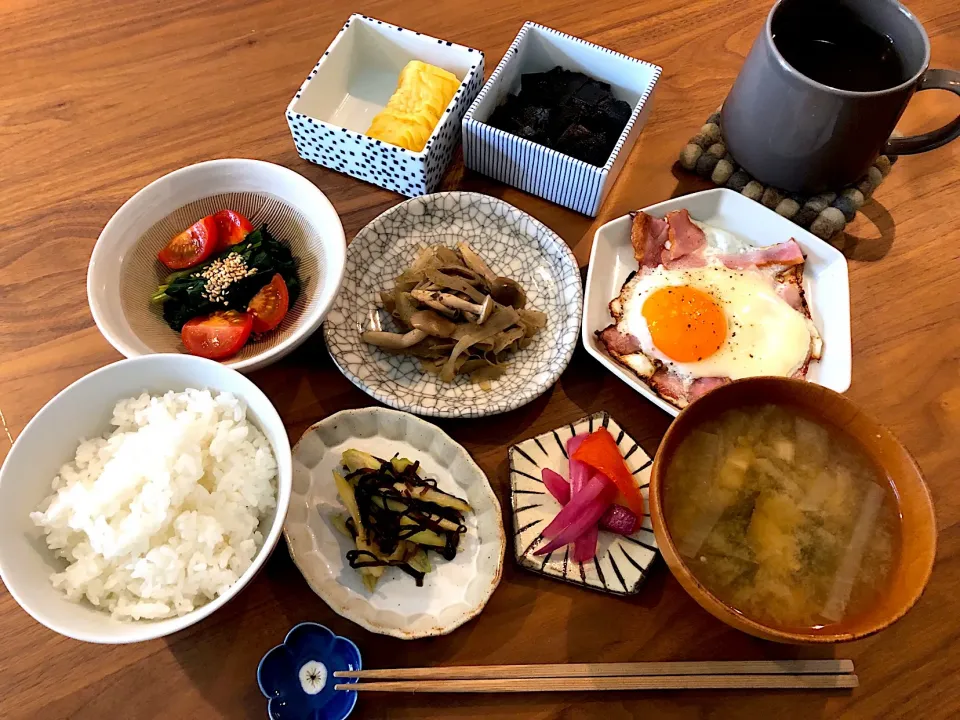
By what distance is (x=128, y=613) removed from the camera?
138cm

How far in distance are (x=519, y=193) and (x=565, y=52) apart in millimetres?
500

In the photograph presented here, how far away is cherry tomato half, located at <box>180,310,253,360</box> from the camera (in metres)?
1.80

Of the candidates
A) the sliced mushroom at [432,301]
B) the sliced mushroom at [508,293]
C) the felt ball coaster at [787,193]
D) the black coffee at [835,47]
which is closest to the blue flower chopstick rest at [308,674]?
the sliced mushroom at [432,301]

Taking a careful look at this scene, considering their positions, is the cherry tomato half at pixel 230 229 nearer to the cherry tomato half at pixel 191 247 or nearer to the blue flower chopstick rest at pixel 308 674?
the cherry tomato half at pixel 191 247

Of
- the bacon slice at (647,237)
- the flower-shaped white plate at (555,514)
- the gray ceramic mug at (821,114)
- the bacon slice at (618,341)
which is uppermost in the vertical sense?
the gray ceramic mug at (821,114)

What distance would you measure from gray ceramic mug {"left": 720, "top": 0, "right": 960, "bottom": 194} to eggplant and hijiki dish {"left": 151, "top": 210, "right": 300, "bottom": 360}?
4.57 ft

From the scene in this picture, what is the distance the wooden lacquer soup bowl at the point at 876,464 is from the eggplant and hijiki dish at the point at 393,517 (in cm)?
52

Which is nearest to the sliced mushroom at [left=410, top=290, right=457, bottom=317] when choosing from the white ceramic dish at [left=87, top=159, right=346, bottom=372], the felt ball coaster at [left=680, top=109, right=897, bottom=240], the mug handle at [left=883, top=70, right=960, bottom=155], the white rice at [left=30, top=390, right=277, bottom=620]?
the white ceramic dish at [left=87, top=159, right=346, bottom=372]

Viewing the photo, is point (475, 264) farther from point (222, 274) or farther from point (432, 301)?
point (222, 274)

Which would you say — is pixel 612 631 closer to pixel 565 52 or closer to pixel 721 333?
pixel 721 333

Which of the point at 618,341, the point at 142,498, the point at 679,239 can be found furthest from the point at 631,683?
the point at 679,239

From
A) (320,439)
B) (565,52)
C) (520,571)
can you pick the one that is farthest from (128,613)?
(565,52)

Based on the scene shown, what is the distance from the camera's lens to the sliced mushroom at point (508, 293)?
199 cm

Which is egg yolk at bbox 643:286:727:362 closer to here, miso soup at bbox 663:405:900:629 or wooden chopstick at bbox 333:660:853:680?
miso soup at bbox 663:405:900:629
